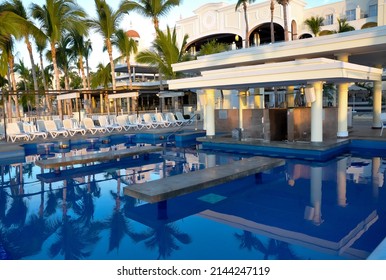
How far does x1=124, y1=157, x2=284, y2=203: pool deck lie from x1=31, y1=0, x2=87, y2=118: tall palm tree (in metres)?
15.9

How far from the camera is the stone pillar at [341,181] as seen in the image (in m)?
6.58

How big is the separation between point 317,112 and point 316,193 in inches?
192

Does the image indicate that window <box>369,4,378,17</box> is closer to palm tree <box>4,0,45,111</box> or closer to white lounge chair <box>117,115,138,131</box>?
white lounge chair <box>117,115,138,131</box>

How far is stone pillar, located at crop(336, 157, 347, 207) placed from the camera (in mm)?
6579

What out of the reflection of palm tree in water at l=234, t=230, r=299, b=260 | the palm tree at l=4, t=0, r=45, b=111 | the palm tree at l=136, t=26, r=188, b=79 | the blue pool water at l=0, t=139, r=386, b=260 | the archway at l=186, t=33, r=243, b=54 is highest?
the archway at l=186, t=33, r=243, b=54

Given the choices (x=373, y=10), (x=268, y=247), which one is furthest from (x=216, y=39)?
(x=268, y=247)

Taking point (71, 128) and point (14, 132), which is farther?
point (71, 128)

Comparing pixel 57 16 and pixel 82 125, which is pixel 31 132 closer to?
pixel 82 125

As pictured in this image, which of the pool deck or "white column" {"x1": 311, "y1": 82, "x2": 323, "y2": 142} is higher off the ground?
"white column" {"x1": 311, "y1": 82, "x2": 323, "y2": 142}

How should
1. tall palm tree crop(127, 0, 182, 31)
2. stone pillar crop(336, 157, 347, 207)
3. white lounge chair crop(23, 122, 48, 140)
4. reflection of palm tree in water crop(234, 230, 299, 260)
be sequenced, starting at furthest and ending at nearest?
tall palm tree crop(127, 0, 182, 31) → white lounge chair crop(23, 122, 48, 140) → stone pillar crop(336, 157, 347, 207) → reflection of palm tree in water crop(234, 230, 299, 260)

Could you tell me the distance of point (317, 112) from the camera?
11297 mm

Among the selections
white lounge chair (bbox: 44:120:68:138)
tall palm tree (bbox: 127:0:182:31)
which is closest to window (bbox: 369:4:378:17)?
tall palm tree (bbox: 127:0:182:31)

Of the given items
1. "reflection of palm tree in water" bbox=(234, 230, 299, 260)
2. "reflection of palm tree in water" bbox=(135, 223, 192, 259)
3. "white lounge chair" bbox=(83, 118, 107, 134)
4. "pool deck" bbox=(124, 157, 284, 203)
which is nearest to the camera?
"reflection of palm tree in water" bbox=(234, 230, 299, 260)

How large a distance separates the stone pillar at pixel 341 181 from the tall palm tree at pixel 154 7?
17585mm
